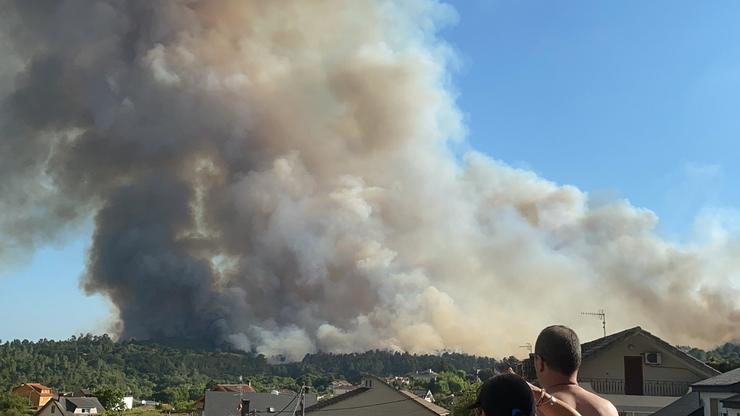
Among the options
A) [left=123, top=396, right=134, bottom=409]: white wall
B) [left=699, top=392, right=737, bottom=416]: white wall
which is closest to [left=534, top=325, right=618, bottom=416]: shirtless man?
[left=699, top=392, right=737, bottom=416]: white wall

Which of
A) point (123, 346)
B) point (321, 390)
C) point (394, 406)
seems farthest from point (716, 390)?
point (123, 346)

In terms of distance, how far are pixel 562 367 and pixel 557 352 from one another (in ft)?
0.32

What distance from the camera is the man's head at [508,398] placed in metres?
3.01

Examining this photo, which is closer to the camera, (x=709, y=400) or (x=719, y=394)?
(x=719, y=394)

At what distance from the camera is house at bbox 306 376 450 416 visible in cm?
3844

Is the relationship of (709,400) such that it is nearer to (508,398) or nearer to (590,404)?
(590,404)

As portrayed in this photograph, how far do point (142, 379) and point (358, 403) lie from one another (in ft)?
349

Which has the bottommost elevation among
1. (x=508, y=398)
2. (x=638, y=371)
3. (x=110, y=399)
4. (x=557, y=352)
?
(x=508, y=398)

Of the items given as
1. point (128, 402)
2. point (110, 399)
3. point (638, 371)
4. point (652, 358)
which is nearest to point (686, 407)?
point (638, 371)

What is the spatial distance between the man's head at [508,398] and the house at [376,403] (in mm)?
35899


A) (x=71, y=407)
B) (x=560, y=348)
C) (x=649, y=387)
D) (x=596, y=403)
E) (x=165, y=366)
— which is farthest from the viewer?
(x=165, y=366)

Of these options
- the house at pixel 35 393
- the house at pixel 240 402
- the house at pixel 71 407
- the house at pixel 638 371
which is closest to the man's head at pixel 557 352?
the house at pixel 638 371

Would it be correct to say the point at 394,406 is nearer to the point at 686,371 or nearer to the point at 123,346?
the point at 686,371

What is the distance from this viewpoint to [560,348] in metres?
3.88
